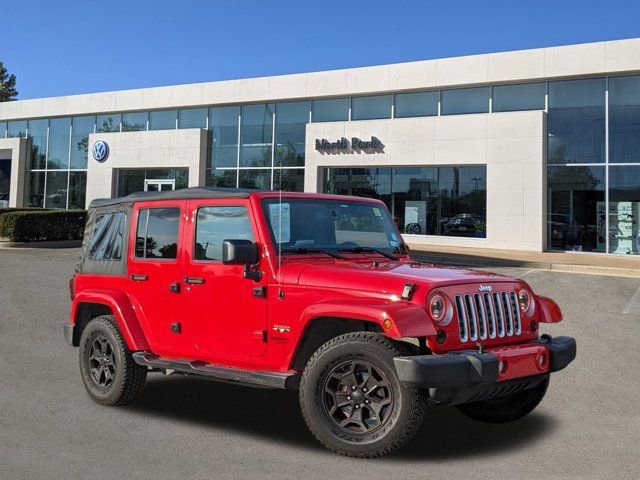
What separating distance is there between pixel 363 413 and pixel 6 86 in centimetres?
7989

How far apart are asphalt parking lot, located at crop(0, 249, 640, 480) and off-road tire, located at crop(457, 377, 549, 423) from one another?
108 mm

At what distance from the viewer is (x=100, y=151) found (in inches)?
1314

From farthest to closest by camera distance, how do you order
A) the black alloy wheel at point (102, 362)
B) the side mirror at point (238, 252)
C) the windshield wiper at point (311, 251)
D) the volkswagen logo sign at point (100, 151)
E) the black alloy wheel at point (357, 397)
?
the volkswagen logo sign at point (100, 151) → the black alloy wheel at point (102, 362) → the windshield wiper at point (311, 251) → the side mirror at point (238, 252) → the black alloy wheel at point (357, 397)

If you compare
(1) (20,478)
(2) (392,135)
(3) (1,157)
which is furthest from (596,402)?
(3) (1,157)

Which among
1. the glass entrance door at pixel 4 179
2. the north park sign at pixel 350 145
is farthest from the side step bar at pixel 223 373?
the glass entrance door at pixel 4 179

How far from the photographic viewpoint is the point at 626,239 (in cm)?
2162

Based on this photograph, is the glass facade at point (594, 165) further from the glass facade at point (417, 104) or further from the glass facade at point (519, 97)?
the glass facade at point (417, 104)

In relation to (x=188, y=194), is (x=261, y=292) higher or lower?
lower

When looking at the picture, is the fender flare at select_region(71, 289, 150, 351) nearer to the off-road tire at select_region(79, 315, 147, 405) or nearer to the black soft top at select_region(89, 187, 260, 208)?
the off-road tire at select_region(79, 315, 147, 405)

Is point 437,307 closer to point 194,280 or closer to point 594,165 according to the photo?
point 194,280

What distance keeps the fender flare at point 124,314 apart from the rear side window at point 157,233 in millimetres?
427

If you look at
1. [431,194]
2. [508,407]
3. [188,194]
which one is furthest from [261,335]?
[431,194]

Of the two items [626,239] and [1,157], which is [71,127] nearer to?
[1,157]

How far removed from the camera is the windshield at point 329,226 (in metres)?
4.95
